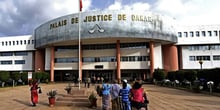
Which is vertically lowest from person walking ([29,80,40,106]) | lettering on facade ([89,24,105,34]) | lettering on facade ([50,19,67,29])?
person walking ([29,80,40,106])

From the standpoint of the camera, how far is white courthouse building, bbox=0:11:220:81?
4866 centimetres

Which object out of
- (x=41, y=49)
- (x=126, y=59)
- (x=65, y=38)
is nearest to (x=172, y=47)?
(x=126, y=59)

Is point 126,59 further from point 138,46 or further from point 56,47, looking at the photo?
point 56,47

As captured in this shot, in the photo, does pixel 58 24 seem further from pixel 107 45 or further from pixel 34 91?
pixel 34 91

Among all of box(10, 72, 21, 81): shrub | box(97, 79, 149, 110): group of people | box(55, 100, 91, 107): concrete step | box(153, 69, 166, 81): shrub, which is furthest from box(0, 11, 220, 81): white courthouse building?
box(97, 79, 149, 110): group of people

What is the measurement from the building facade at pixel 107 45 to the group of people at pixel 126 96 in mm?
36312

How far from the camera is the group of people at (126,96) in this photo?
7973mm

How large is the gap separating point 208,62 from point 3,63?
2015 inches

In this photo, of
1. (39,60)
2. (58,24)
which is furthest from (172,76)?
(39,60)

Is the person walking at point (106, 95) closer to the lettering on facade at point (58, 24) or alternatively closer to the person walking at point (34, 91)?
the person walking at point (34, 91)

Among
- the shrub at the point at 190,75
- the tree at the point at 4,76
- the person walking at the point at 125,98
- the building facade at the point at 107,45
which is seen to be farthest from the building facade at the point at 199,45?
the person walking at the point at 125,98

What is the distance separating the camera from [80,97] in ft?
53.1

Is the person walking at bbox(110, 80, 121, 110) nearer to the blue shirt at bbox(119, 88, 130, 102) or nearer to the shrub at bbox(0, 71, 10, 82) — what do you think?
the blue shirt at bbox(119, 88, 130, 102)

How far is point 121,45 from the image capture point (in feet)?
177
